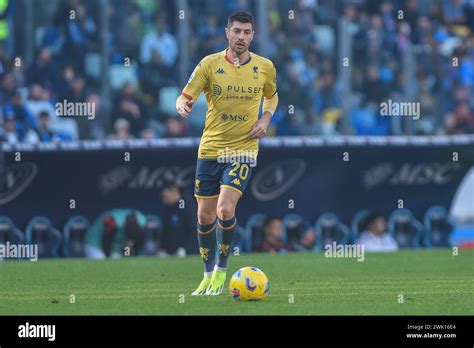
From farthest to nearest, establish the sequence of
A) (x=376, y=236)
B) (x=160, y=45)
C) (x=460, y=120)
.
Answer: (x=460, y=120) → (x=160, y=45) → (x=376, y=236)

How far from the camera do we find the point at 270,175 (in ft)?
63.5

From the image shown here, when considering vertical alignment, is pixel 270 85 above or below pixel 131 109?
below

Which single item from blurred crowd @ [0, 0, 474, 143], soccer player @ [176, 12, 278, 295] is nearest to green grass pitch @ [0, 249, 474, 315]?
soccer player @ [176, 12, 278, 295]

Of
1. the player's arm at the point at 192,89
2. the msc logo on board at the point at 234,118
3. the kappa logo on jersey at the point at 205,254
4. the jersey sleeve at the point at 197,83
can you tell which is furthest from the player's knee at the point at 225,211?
the jersey sleeve at the point at 197,83

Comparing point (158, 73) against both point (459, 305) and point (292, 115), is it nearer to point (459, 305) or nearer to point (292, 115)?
point (292, 115)

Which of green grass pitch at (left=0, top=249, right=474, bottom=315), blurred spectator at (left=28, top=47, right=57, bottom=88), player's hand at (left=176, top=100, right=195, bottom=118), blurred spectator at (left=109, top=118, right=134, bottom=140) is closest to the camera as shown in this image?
green grass pitch at (left=0, top=249, right=474, bottom=315)

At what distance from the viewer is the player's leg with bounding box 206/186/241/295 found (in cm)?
1226

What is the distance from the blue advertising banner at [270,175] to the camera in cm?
1848

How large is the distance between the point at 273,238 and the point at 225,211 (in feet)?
23.1

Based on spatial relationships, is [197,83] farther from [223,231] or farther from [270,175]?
[270,175]

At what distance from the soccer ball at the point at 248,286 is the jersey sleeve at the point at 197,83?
1.79m

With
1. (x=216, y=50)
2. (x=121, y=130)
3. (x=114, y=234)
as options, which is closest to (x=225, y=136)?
(x=114, y=234)

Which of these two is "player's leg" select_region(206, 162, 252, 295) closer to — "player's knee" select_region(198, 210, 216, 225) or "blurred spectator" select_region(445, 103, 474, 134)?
"player's knee" select_region(198, 210, 216, 225)

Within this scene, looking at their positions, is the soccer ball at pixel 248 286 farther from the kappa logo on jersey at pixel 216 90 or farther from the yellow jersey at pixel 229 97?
the kappa logo on jersey at pixel 216 90
